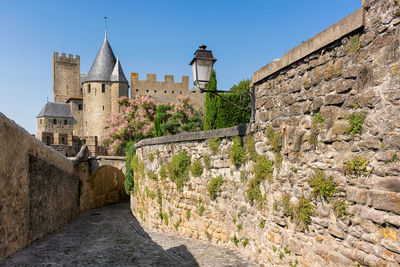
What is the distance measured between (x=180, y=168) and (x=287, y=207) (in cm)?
401

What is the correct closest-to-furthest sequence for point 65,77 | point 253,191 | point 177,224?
point 253,191
point 177,224
point 65,77

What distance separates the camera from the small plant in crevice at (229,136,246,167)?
18.6ft

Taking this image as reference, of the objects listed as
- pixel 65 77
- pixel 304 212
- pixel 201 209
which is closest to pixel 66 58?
pixel 65 77

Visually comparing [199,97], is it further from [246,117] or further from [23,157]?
[23,157]

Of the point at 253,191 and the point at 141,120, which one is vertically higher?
the point at 141,120

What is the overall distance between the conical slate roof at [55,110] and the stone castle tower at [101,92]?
29.8 feet

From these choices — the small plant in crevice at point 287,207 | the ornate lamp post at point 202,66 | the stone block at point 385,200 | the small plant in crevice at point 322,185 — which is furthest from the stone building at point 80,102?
the stone block at point 385,200

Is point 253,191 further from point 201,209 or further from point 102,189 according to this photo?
point 102,189

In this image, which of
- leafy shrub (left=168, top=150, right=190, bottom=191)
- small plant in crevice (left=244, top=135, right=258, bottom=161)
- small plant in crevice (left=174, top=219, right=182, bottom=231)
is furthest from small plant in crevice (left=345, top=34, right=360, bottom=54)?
small plant in crevice (left=174, top=219, right=182, bottom=231)

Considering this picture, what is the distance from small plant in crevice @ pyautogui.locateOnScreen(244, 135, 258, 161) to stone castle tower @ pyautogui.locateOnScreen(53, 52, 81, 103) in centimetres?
5016

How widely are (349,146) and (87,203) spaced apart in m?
17.7

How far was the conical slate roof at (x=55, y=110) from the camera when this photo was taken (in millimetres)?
45312

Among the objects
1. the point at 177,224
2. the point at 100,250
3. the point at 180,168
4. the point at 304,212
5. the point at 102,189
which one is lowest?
the point at 100,250

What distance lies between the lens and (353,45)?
10.7 ft
